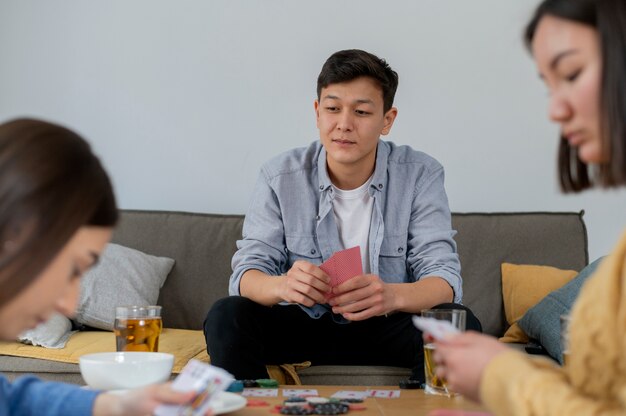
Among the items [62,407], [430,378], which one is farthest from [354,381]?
[62,407]

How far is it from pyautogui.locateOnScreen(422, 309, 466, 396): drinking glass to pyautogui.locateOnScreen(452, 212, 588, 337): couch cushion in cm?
133

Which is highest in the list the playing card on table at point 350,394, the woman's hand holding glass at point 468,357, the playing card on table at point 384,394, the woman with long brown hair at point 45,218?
the woman with long brown hair at point 45,218

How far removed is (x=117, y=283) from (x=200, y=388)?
6.30ft

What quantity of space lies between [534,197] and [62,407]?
2670mm

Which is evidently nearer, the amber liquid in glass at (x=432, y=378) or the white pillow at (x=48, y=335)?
the amber liquid in glass at (x=432, y=378)

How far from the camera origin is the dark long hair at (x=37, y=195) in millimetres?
1180

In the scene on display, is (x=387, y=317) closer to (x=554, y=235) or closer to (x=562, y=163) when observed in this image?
(x=554, y=235)


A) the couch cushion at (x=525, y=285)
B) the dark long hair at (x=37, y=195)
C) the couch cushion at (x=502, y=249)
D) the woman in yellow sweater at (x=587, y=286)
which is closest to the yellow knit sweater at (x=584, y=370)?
the woman in yellow sweater at (x=587, y=286)

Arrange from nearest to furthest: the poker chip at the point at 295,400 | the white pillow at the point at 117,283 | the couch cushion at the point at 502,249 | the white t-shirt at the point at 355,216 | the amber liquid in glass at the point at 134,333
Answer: the poker chip at the point at 295,400, the amber liquid in glass at the point at 134,333, the white t-shirt at the point at 355,216, the white pillow at the point at 117,283, the couch cushion at the point at 502,249

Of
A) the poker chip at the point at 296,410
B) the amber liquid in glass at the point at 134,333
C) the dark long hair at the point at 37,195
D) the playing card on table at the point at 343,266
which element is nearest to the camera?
the dark long hair at the point at 37,195

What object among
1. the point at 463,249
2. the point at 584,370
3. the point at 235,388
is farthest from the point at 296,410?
the point at 463,249

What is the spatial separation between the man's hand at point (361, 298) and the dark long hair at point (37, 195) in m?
1.34

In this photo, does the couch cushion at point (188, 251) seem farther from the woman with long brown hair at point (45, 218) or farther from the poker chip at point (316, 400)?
the woman with long brown hair at point (45, 218)

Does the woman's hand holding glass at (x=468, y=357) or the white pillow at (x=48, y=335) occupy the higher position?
the woman's hand holding glass at (x=468, y=357)
